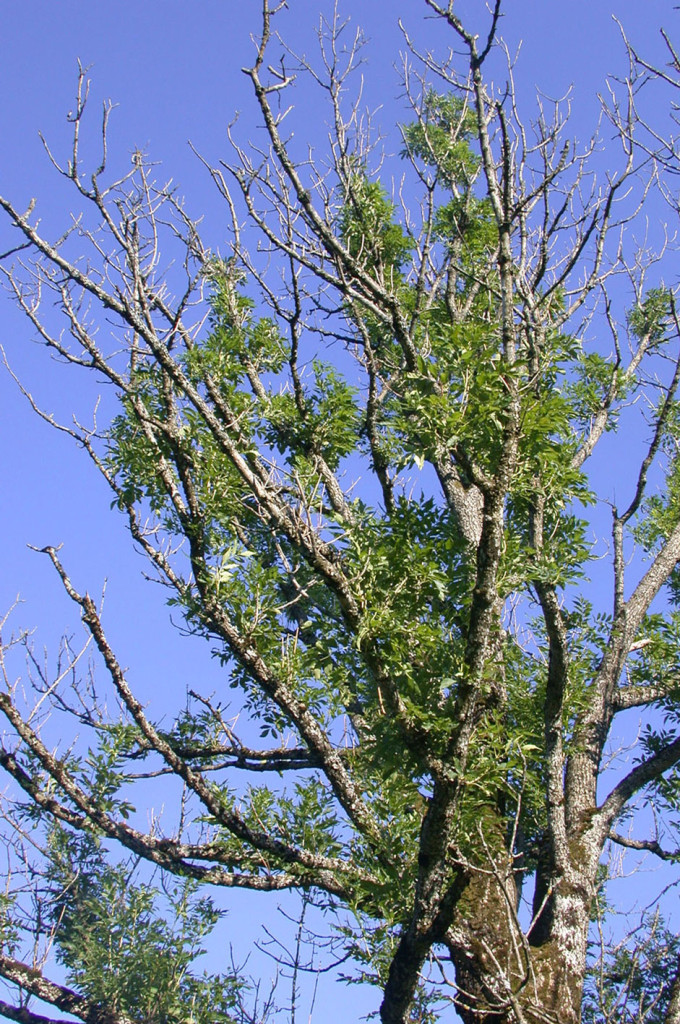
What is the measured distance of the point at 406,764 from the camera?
5770mm

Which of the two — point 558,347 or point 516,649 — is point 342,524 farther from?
point 516,649

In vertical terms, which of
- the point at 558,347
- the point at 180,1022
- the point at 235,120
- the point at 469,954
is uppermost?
the point at 235,120

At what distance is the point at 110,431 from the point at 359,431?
2.60 metres

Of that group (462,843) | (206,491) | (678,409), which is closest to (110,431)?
(206,491)

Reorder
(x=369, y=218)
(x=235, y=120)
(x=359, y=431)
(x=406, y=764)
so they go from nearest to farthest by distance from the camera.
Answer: (x=406, y=764), (x=235, y=120), (x=359, y=431), (x=369, y=218)

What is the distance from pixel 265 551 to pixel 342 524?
2.11 m

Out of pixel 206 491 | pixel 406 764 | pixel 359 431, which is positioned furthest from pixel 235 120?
pixel 406 764

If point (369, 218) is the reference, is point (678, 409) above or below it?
below

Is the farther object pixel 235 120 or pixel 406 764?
pixel 235 120

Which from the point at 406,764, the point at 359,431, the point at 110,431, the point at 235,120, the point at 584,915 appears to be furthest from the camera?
the point at 359,431

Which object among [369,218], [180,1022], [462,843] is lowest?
[180,1022]

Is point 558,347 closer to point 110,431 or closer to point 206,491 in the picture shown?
point 206,491

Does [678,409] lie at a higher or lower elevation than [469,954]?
higher

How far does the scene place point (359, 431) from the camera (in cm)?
911
